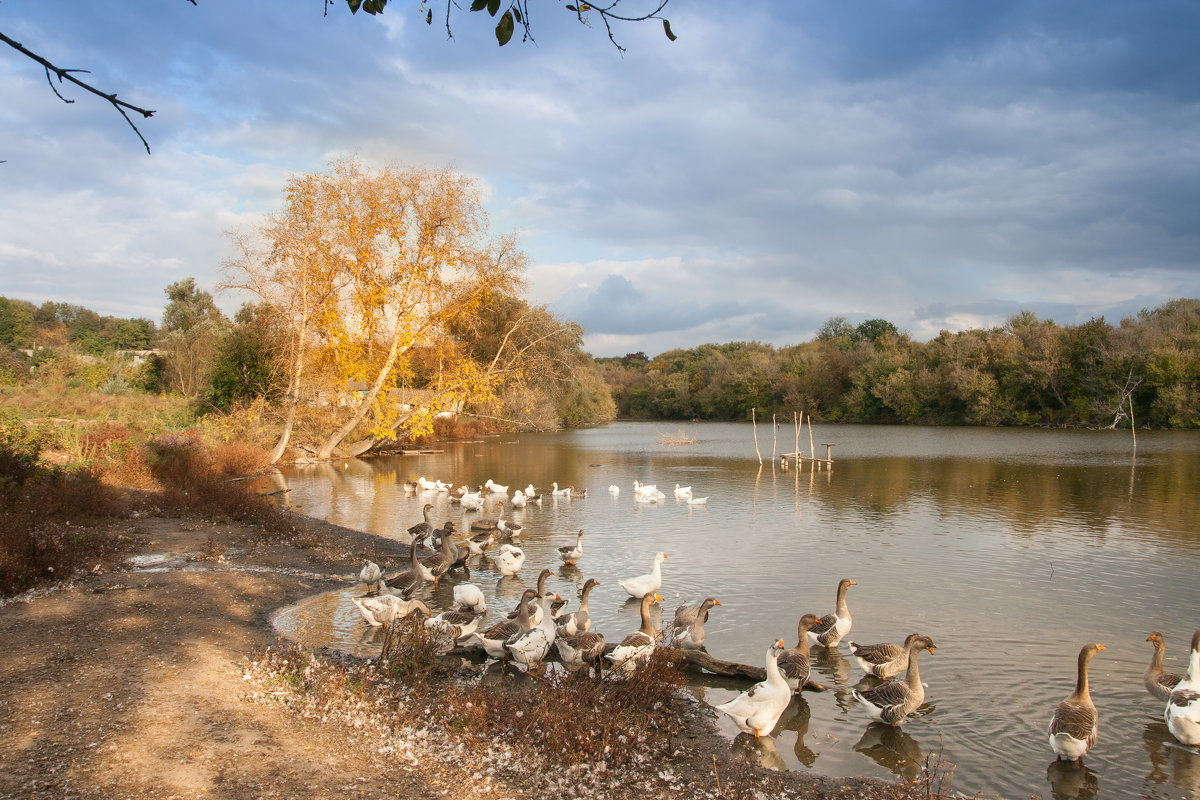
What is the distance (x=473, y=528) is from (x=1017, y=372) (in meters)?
72.0

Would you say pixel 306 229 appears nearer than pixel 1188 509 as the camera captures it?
No

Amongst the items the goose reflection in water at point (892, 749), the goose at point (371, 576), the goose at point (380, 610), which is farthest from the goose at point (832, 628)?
the goose at point (371, 576)

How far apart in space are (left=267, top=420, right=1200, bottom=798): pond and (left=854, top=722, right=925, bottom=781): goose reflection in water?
3 centimetres

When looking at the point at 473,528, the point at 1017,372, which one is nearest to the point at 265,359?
the point at 473,528

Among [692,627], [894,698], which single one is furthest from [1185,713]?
[692,627]

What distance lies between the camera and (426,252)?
31.5 metres

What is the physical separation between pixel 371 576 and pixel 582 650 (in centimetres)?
489

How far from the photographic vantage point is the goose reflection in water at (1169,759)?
255 inches

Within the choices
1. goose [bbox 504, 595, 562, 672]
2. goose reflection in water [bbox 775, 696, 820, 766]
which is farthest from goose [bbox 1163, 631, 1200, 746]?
goose [bbox 504, 595, 562, 672]

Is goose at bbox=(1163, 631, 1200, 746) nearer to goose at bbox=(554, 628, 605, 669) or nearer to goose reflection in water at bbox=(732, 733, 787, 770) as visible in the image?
goose reflection in water at bbox=(732, 733, 787, 770)

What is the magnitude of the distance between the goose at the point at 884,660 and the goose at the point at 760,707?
1796 mm

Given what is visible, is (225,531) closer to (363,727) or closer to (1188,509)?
(363,727)

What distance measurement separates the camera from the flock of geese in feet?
23.4

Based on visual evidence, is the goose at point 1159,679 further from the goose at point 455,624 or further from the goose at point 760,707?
the goose at point 455,624
